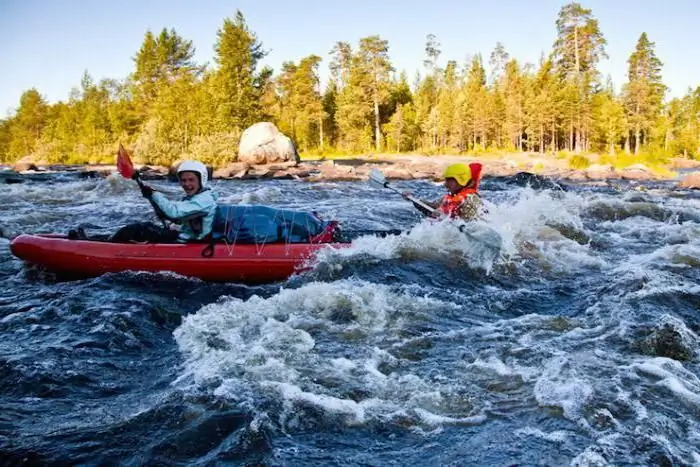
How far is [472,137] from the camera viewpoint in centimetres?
5997

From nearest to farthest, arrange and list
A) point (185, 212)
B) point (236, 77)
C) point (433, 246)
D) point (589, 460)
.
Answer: point (589, 460)
point (185, 212)
point (433, 246)
point (236, 77)

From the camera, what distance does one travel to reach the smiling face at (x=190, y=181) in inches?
281

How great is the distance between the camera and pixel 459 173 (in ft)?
29.3

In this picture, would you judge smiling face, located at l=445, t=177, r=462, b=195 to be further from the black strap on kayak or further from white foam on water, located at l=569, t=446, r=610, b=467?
white foam on water, located at l=569, t=446, r=610, b=467

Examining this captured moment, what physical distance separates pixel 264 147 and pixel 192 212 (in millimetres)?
28157

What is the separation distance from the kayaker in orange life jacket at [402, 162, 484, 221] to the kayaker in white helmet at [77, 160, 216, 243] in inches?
145

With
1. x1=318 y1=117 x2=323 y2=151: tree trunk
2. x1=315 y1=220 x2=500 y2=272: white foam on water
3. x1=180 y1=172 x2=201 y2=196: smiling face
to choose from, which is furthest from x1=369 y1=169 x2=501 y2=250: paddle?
x1=318 y1=117 x2=323 y2=151: tree trunk

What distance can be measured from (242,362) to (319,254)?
3.03 m

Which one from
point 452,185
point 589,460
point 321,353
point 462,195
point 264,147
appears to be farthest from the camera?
point 264,147

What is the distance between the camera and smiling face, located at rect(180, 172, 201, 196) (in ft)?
23.4

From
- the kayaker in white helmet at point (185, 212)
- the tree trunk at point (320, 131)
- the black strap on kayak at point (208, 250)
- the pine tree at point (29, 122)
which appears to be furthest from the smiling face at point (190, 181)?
the pine tree at point (29, 122)

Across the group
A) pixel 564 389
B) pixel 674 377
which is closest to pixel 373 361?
pixel 564 389

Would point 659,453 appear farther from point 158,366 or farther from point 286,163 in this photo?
point 286,163

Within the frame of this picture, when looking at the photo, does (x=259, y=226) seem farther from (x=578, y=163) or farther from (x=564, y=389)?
(x=578, y=163)
